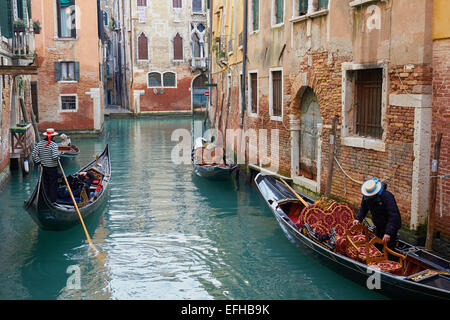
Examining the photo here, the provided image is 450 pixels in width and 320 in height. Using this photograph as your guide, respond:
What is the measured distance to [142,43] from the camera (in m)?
27.6

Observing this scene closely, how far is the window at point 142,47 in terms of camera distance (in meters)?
27.5

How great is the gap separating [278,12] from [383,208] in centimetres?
539

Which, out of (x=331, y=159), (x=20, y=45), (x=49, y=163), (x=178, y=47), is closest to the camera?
(x=331, y=159)

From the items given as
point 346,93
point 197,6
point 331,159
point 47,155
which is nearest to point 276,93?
point 346,93

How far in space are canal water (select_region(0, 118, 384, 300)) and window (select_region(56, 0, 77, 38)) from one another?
9.32 m

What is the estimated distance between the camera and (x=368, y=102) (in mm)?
6641

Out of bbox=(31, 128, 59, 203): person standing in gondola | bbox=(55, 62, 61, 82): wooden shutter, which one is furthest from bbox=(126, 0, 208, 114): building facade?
bbox=(31, 128, 59, 203): person standing in gondola

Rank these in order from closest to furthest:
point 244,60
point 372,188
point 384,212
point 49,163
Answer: point 372,188, point 384,212, point 49,163, point 244,60

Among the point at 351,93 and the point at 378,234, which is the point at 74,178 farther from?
the point at 378,234

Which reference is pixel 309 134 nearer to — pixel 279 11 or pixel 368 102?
pixel 368 102

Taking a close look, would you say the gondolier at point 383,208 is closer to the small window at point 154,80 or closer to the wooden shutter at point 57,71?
the wooden shutter at point 57,71

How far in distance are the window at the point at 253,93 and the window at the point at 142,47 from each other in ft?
56.8

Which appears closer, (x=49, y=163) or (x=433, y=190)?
(x=433, y=190)
